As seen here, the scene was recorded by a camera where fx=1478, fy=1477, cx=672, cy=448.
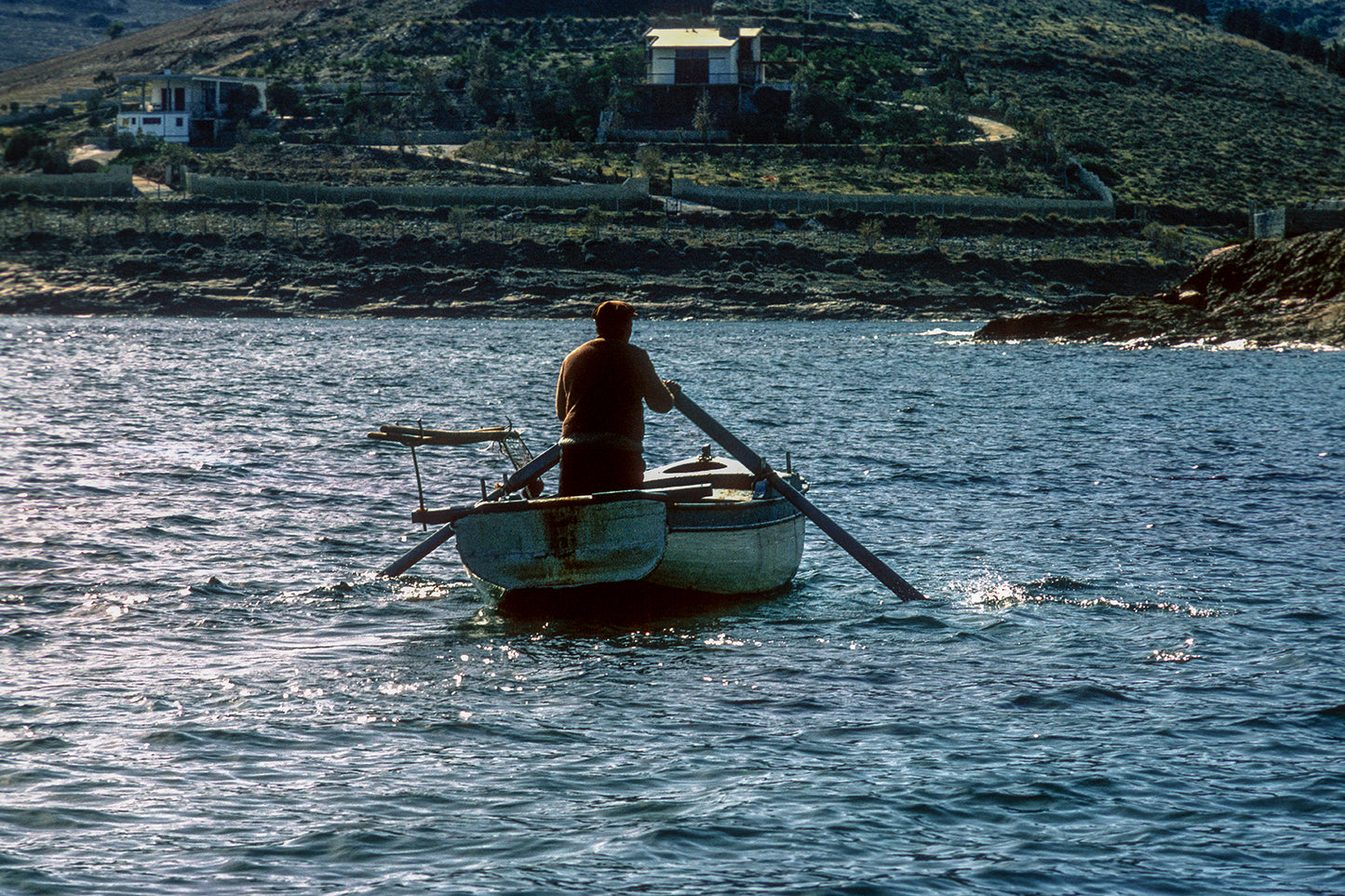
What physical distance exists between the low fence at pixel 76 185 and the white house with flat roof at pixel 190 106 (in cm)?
2493

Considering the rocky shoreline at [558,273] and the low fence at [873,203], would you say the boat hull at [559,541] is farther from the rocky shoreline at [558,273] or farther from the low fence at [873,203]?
the low fence at [873,203]

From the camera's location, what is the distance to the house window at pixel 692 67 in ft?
419

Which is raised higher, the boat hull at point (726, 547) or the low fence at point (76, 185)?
the low fence at point (76, 185)

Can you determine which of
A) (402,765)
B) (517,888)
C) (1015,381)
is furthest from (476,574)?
(1015,381)

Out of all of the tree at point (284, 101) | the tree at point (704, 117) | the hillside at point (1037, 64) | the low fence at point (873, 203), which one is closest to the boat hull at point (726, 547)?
the low fence at point (873, 203)

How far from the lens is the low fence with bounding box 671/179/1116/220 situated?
321 feet

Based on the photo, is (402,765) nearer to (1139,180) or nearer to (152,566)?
(152,566)

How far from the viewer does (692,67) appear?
128 m

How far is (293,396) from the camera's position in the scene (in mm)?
41719

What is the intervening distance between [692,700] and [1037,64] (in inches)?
5776

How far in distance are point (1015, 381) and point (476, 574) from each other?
36.1 metres

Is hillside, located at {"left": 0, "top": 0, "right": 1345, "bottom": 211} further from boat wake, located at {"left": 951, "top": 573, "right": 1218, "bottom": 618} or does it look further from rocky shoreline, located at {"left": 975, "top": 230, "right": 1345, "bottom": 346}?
boat wake, located at {"left": 951, "top": 573, "right": 1218, "bottom": 618}

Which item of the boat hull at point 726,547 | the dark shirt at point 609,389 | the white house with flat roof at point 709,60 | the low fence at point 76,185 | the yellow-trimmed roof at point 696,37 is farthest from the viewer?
the yellow-trimmed roof at point 696,37

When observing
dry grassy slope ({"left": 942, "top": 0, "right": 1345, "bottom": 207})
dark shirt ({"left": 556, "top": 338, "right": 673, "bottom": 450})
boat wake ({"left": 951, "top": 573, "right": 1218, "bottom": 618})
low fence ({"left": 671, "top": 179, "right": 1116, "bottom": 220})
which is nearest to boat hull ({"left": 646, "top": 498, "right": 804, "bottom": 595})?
dark shirt ({"left": 556, "top": 338, "right": 673, "bottom": 450})
